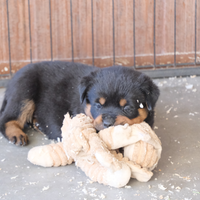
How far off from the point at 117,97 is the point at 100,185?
74 cm

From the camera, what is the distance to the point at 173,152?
298 centimetres

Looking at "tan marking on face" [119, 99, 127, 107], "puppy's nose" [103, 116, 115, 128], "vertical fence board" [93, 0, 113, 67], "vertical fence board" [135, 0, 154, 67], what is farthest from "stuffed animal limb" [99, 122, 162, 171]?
"vertical fence board" [135, 0, 154, 67]

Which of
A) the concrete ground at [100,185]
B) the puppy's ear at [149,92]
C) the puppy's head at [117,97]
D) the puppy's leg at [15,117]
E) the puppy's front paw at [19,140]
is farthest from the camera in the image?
the puppy's leg at [15,117]

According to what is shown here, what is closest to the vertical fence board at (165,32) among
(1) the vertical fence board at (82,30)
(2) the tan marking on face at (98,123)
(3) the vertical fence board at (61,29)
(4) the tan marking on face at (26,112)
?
(1) the vertical fence board at (82,30)

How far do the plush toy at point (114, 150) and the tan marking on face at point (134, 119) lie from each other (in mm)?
147

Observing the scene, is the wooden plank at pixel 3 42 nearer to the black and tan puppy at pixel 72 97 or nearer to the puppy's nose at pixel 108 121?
the black and tan puppy at pixel 72 97

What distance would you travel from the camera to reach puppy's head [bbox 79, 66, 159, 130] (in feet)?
8.40

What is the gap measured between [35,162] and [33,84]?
1.16m

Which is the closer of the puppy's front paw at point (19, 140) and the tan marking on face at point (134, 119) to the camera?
the tan marking on face at point (134, 119)

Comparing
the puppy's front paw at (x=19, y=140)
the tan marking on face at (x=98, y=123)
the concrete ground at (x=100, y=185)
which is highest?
the tan marking on face at (x=98, y=123)

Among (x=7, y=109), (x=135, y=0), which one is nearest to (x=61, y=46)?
(x=135, y=0)

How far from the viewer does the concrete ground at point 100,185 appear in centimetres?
220

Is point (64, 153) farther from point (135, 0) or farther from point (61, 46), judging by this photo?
point (135, 0)

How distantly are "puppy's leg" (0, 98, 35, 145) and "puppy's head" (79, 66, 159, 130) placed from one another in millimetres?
930
